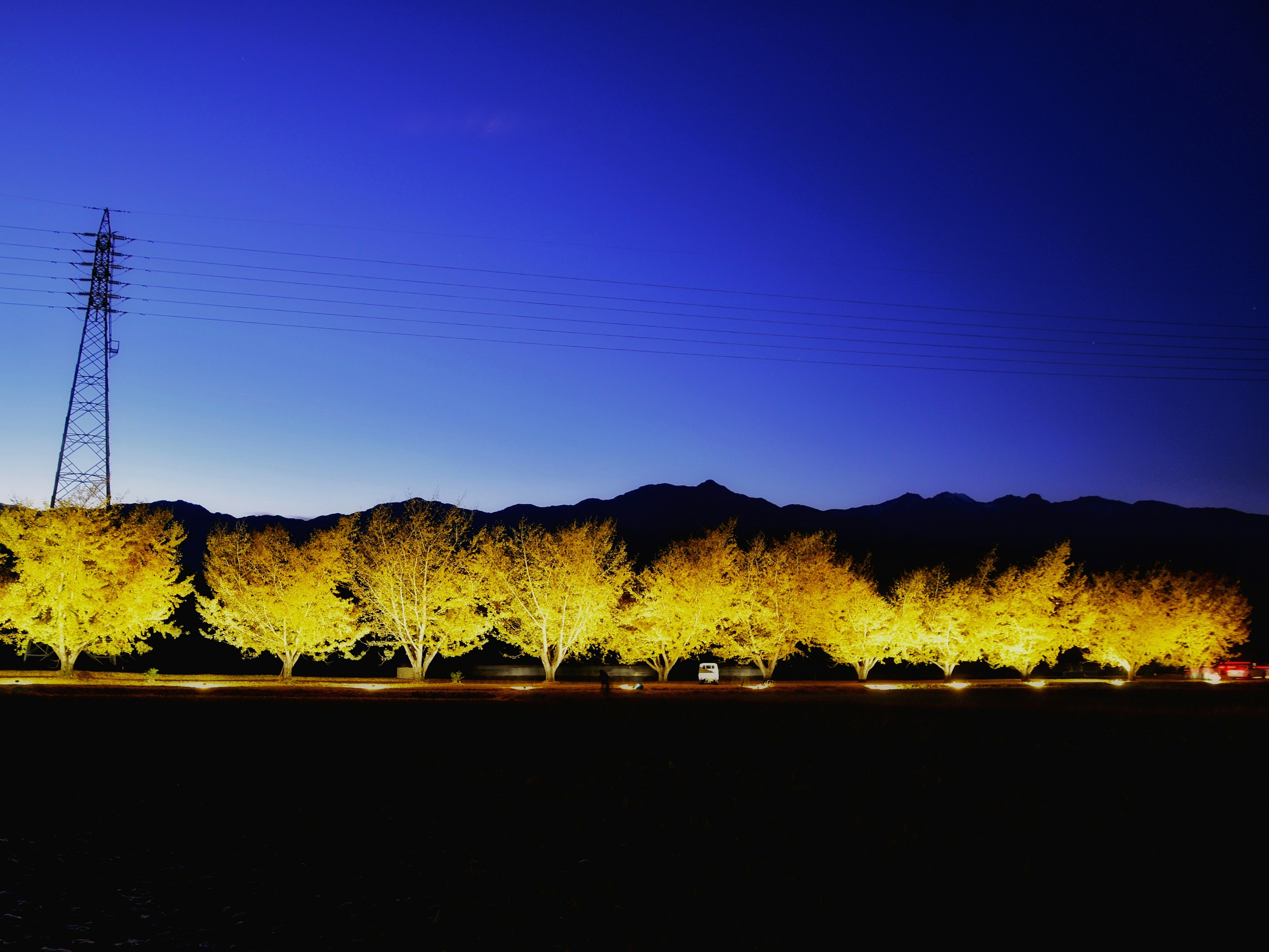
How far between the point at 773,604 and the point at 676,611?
7.91m

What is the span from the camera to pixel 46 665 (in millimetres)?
64438

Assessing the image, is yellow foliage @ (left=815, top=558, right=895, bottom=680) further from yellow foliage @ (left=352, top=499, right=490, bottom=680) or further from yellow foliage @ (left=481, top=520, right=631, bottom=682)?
yellow foliage @ (left=352, top=499, right=490, bottom=680)

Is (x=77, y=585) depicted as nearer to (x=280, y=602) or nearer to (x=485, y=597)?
(x=280, y=602)

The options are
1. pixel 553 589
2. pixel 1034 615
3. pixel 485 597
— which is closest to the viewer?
pixel 553 589

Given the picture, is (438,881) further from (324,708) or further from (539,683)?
(539,683)

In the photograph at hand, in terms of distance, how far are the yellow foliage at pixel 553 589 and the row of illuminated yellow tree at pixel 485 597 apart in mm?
130

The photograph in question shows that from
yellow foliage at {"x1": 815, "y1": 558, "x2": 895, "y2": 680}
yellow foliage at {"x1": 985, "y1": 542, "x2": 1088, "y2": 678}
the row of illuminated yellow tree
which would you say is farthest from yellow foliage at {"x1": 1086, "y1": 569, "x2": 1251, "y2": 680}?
yellow foliage at {"x1": 815, "y1": 558, "x2": 895, "y2": 680}

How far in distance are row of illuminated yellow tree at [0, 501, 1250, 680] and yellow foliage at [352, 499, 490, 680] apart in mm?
125

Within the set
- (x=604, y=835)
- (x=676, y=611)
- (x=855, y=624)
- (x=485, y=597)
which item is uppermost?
(x=485, y=597)

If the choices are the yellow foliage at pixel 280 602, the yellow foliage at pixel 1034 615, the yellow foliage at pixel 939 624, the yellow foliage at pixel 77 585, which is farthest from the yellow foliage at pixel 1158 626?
the yellow foliage at pixel 77 585

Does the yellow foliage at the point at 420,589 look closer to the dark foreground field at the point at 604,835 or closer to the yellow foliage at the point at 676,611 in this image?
the yellow foliage at the point at 676,611

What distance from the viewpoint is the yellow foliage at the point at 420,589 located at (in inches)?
1901

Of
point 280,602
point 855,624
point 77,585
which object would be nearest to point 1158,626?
point 855,624

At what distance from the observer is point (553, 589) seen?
4944cm
